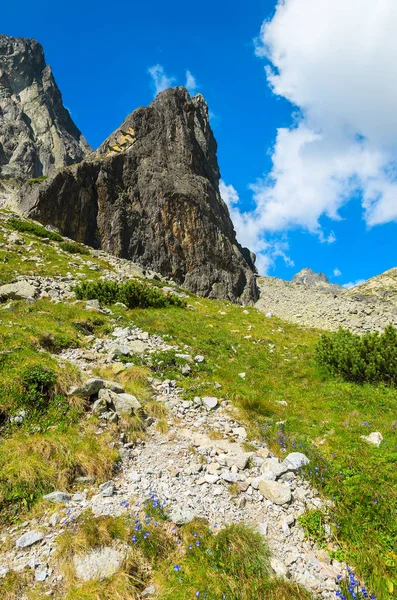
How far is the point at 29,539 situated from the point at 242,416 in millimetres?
6187

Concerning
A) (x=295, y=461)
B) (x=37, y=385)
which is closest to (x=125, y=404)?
(x=37, y=385)

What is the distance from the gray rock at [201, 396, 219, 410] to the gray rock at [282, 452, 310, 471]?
10.1ft

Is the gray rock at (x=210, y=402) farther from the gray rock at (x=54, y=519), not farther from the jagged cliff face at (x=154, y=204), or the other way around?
the jagged cliff face at (x=154, y=204)

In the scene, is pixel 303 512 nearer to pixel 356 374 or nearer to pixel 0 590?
pixel 0 590

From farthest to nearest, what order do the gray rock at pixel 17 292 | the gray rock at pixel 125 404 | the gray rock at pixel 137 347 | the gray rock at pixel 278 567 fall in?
the gray rock at pixel 17 292 < the gray rock at pixel 137 347 < the gray rock at pixel 125 404 < the gray rock at pixel 278 567

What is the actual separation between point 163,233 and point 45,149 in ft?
415

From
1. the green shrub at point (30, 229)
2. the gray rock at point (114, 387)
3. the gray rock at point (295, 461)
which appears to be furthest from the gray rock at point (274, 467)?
the green shrub at point (30, 229)

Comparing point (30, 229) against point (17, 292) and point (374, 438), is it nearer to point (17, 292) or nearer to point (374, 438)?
point (17, 292)

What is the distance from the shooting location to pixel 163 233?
2020 inches

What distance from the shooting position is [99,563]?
4.55 m

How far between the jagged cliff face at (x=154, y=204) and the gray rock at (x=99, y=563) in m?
45.3

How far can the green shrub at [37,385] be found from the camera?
25.7 ft

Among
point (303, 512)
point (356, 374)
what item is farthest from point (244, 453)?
point (356, 374)

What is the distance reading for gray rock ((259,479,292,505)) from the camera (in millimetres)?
6012
